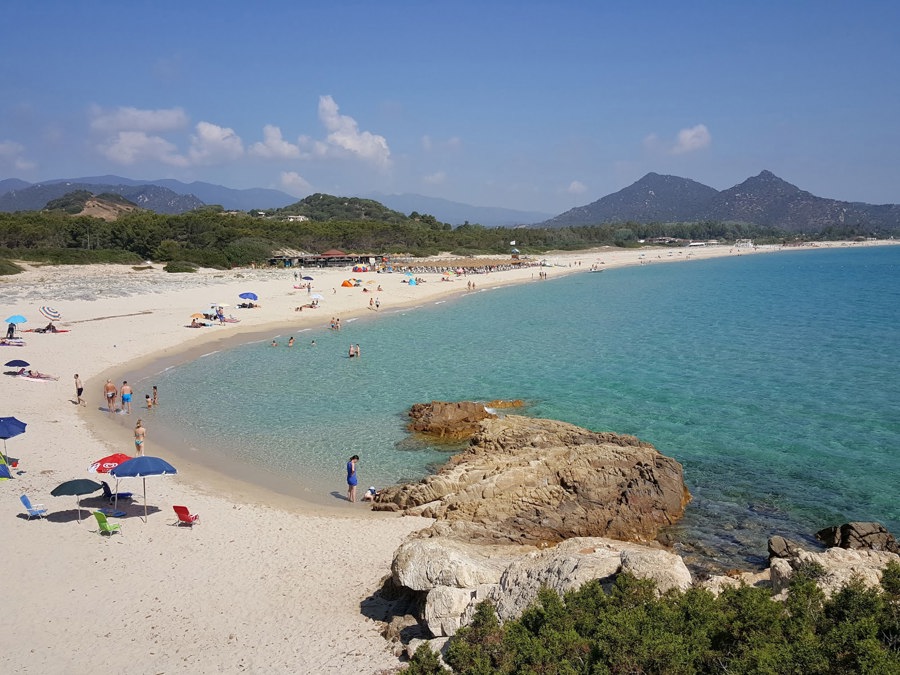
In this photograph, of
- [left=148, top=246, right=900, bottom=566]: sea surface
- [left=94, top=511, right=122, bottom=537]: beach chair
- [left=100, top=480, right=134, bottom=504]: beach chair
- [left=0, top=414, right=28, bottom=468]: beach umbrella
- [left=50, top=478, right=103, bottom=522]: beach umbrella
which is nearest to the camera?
[left=94, top=511, right=122, bottom=537]: beach chair

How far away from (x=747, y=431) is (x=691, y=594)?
1320 cm

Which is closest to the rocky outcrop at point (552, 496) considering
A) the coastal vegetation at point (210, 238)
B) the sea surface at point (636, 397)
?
Result: the sea surface at point (636, 397)

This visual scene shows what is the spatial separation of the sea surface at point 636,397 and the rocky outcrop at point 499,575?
4.35 meters

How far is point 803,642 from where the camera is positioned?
5.84m

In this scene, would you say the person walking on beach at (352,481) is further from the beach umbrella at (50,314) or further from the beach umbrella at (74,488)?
the beach umbrella at (50,314)

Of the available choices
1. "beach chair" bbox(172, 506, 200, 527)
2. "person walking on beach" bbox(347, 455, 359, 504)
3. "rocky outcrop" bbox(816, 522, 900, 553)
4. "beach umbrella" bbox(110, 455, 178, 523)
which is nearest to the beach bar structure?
"person walking on beach" bbox(347, 455, 359, 504)

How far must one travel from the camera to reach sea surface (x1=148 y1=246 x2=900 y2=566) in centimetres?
1455

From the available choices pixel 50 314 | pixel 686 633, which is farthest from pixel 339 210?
pixel 686 633

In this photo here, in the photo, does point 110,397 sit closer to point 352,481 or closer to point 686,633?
point 352,481

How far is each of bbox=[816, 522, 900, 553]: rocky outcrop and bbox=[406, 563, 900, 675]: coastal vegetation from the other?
443 cm

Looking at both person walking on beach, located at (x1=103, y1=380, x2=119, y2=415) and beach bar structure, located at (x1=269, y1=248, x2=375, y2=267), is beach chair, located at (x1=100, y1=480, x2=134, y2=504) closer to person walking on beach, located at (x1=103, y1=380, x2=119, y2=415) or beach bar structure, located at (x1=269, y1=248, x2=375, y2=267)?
person walking on beach, located at (x1=103, y1=380, x2=119, y2=415)

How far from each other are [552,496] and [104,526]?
804 centimetres

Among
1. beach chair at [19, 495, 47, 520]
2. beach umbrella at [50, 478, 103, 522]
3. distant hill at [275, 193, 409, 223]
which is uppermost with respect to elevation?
distant hill at [275, 193, 409, 223]

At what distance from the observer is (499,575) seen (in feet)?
28.2
